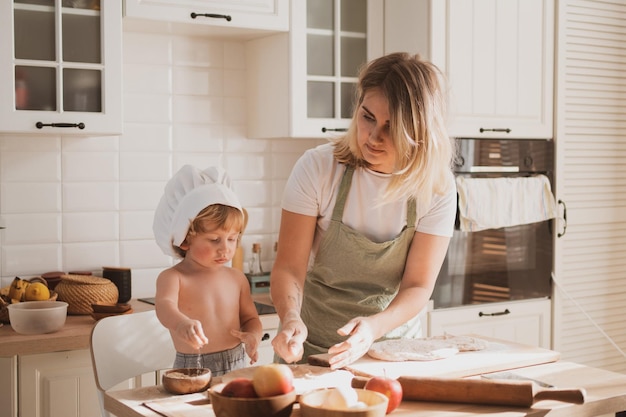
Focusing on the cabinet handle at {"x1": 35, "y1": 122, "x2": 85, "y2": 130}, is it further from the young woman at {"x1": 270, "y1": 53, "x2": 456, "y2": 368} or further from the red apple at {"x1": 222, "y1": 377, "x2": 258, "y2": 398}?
the red apple at {"x1": 222, "y1": 377, "x2": 258, "y2": 398}

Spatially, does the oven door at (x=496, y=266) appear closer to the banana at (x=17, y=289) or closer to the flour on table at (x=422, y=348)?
the flour on table at (x=422, y=348)

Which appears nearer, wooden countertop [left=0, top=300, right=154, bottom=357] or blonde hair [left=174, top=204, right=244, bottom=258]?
blonde hair [left=174, top=204, right=244, bottom=258]

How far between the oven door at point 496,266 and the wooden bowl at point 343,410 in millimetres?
1835

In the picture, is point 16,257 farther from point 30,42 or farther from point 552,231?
point 552,231

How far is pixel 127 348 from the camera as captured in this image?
2.11m

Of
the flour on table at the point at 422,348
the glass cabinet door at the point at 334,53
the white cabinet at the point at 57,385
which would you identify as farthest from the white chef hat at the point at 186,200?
the glass cabinet door at the point at 334,53

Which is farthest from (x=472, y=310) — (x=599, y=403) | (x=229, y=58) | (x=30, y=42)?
(x=30, y=42)

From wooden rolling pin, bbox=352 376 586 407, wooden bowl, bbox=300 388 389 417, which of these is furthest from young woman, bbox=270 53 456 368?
wooden bowl, bbox=300 388 389 417

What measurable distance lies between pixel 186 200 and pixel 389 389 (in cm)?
84

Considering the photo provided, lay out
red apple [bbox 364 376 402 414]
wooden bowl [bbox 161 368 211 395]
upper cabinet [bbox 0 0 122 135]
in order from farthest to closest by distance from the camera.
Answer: upper cabinet [bbox 0 0 122 135] < wooden bowl [bbox 161 368 211 395] < red apple [bbox 364 376 402 414]

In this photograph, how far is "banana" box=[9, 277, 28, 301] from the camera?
2.79 metres

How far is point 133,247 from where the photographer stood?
326cm

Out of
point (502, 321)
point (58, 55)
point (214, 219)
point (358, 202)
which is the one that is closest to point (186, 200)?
point (214, 219)

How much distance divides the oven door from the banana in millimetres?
1516
